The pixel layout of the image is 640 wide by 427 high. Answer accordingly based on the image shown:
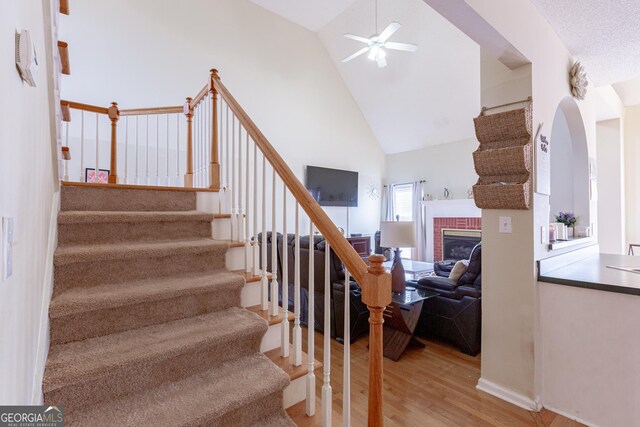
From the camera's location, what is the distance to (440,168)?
7.22 metres

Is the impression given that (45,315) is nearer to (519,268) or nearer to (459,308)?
(519,268)

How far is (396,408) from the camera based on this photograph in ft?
6.97

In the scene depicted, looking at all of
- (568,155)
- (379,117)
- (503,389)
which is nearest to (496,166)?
(503,389)

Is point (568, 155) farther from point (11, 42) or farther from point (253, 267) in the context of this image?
point (11, 42)

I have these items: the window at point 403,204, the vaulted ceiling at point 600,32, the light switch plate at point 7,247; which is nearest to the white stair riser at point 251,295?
the light switch plate at point 7,247

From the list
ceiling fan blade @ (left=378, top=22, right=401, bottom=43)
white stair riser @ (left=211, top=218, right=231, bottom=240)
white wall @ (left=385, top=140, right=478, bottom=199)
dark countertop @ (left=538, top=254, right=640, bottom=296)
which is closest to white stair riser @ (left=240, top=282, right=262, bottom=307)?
white stair riser @ (left=211, top=218, right=231, bottom=240)

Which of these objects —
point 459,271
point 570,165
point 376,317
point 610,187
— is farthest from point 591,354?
point 610,187

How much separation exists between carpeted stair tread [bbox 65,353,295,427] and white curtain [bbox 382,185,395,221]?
6.93 meters

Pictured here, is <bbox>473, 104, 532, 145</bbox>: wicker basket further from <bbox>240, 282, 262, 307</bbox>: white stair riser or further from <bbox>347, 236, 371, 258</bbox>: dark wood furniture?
<bbox>347, 236, 371, 258</bbox>: dark wood furniture

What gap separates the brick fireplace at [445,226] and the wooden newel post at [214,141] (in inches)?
222

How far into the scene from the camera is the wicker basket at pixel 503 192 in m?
2.12

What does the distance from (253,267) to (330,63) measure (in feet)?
21.0

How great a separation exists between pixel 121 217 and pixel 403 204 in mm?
6996

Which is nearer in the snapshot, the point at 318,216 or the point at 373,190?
the point at 318,216
